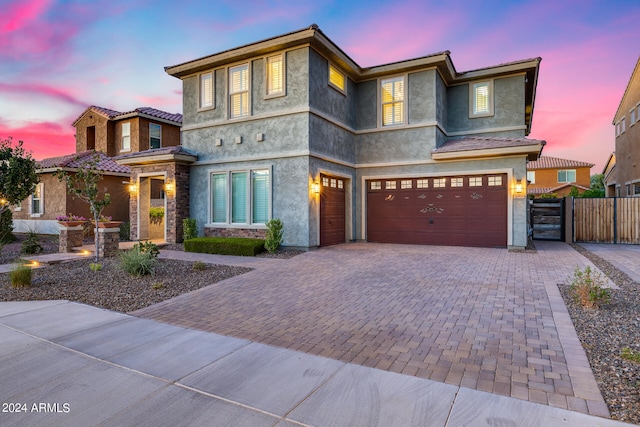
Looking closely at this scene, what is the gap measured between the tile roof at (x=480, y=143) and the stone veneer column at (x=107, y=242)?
37.4 feet

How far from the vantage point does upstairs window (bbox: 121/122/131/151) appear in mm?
20422

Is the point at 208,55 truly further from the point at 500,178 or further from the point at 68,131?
the point at 68,131

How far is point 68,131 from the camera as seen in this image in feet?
74.4

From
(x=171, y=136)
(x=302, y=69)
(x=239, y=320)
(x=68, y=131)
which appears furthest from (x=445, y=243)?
(x=68, y=131)

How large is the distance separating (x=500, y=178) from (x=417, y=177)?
2.96 metres

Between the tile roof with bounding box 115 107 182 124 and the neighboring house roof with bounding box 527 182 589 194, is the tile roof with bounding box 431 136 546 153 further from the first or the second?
the neighboring house roof with bounding box 527 182 589 194

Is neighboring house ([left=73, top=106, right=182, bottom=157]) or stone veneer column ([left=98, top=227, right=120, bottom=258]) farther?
neighboring house ([left=73, top=106, right=182, bottom=157])

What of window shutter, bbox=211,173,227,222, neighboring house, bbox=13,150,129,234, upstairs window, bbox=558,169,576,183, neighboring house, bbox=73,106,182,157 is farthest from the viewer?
upstairs window, bbox=558,169,576,183

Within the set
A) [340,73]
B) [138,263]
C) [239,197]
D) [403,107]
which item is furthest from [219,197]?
[403,107]

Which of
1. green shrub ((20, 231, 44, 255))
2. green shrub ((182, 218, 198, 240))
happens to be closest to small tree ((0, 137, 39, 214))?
green shrub ((20, 231, 44, 255))

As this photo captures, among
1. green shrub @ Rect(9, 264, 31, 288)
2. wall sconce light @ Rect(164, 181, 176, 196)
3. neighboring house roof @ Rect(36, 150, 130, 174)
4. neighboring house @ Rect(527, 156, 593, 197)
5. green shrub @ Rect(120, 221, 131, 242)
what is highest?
neighboring house @ Rect(527, 156, 593, 197)

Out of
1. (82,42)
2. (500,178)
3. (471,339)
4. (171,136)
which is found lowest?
(471,339)

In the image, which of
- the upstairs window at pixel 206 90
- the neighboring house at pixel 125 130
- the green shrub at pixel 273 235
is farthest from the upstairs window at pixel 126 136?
the green shrub at pixel 273 235

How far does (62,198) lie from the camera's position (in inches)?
680
